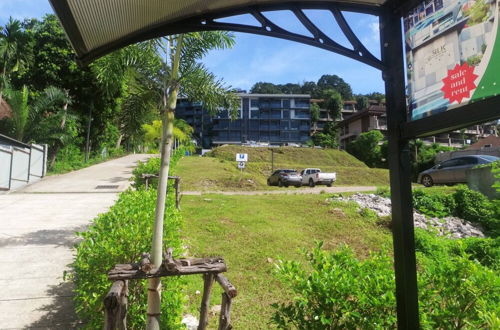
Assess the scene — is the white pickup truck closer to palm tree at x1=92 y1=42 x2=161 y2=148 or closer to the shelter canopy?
palm tree at x1=92 y1=42 x2=161 y2=148

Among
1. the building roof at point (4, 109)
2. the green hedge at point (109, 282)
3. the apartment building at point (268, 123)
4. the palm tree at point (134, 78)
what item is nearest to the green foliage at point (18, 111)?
the building roof at point (4, 109)

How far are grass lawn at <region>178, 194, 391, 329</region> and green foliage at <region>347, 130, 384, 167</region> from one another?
4098cm

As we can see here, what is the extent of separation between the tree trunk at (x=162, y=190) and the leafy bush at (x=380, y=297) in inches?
39.4

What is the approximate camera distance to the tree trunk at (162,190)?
2941 millimetres

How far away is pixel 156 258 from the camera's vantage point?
3033mm

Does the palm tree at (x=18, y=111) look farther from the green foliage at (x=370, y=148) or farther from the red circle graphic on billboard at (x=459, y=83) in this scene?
the green foliage at (x=370, y=148)

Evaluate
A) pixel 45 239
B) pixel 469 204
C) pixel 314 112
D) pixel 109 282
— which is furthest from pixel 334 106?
pixel 109 282

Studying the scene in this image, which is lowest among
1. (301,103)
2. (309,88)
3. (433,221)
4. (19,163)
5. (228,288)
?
(433,221)

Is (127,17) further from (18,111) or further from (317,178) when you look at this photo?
(317,178)

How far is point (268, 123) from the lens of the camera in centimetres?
8362

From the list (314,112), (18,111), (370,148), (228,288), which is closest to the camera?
(228,288)

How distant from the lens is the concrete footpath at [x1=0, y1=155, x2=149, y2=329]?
4.29m

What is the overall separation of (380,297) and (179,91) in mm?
3028

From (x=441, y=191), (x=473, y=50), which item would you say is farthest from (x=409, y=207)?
(x=441, y=191)
